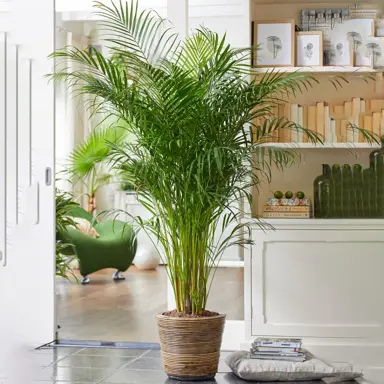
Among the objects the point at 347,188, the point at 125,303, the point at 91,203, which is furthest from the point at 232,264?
the point at 91,203

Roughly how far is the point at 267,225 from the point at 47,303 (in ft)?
4.67

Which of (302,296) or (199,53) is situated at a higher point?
(199,53)

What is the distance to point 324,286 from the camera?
4.47 m

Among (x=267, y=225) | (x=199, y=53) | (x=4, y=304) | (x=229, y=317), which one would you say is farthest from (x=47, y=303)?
Result: (x=199, y=53)

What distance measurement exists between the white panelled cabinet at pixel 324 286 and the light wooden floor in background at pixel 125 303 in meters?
0.18

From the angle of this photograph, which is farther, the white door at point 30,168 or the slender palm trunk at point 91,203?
the slender palm trunk at point 91,203

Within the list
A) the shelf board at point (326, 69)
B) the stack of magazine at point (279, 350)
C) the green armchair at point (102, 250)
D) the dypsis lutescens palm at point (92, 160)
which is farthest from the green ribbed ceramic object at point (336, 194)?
the dypsis lutescens palm at point (92, 160)

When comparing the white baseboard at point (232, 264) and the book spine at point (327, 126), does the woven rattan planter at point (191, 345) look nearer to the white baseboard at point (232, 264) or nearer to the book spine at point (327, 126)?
the white baseboard at point (232, 264)

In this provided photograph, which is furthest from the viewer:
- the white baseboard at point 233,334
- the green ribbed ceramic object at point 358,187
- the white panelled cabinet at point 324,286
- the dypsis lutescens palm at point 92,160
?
the dypsis lutescens palm at point 92,160

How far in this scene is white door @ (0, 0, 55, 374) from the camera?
4.97 m

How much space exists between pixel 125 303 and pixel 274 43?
3034mm

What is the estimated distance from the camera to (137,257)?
916 centimetres

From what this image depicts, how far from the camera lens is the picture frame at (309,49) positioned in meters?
4.61

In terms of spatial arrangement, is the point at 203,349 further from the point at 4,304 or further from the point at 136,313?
the point at 136,313
